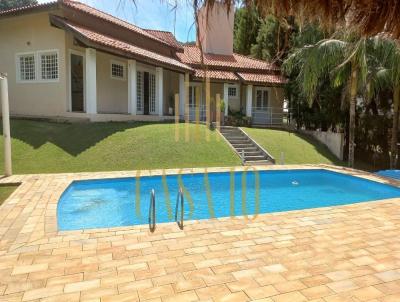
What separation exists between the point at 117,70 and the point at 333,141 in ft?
45.7

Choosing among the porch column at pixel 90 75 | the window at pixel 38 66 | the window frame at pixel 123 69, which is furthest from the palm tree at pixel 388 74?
the window at pixel 38 66

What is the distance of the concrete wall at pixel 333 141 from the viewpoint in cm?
1938

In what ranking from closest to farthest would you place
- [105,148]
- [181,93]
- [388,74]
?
[105,148] < [388,74] < [181,93]

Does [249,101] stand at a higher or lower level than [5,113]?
higher

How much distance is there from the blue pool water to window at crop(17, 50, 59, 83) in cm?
989

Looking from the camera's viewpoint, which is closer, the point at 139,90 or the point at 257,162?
the point at 257,162

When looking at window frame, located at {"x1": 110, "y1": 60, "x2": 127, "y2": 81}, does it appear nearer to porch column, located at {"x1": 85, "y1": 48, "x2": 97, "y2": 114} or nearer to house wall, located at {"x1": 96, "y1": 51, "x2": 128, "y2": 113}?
house wall, located at {"x1": 96, "y1": 51, "x2": 128, "y2": 113}

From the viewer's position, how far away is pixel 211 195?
11555 millimetres

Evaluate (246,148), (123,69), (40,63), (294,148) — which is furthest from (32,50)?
(294,148)

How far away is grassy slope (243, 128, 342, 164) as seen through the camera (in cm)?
1730

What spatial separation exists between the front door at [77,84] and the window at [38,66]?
3.62ft

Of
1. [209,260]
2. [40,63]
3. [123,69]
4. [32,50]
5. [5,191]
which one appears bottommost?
[209,260]

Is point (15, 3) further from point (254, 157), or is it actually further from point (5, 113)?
point (254, 157)

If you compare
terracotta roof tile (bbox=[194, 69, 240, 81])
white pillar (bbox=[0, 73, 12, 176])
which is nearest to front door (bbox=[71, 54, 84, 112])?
terracotta roof tile (bbox=[194, 69, 240, 81])
